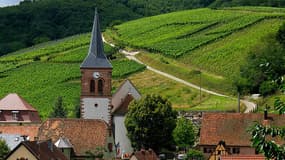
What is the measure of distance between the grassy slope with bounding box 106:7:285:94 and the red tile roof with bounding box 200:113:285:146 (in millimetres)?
27887

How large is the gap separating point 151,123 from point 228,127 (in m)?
6.59

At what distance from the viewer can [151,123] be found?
202ft

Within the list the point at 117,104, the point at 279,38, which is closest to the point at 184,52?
the point at 279,38

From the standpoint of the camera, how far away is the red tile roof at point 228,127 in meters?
56.6

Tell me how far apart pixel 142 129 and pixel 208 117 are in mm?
5421

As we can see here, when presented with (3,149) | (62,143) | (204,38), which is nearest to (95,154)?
(62,143)

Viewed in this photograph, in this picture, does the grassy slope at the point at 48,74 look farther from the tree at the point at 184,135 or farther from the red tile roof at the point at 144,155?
the red tile roof at the point at 144,155

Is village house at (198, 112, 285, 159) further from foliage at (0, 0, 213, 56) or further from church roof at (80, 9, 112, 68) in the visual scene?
foliage at (0, 0, 213, 56)

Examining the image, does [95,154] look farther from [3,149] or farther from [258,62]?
[258,62]

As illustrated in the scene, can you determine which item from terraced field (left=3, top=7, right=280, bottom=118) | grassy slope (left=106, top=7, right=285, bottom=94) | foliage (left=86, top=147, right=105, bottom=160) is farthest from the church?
grassy slope (left=106, top=7, right=285, bottom=94)

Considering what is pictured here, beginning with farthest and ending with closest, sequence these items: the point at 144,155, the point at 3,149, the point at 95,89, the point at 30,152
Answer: the point at 95,89
the point at 3,149
the point at 144,155
the point at 30,152

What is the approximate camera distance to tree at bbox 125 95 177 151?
61312 millimetres

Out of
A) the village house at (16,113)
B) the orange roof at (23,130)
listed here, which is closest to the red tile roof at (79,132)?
the orange roof at (23,130)

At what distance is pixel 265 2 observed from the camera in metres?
163
